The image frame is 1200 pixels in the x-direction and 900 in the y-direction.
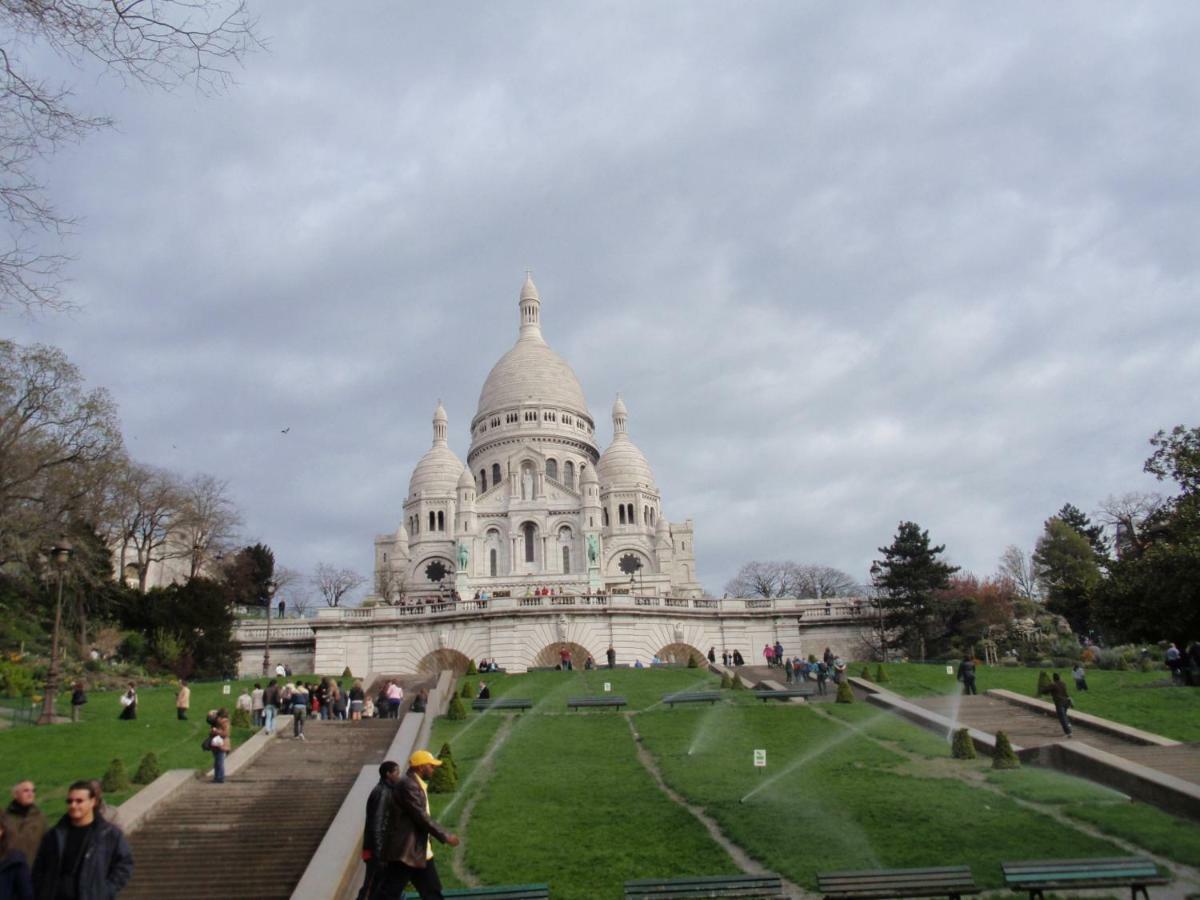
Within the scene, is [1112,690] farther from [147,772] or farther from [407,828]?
[407,828]

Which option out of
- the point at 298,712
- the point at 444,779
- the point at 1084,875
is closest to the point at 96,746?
the point at 298,712

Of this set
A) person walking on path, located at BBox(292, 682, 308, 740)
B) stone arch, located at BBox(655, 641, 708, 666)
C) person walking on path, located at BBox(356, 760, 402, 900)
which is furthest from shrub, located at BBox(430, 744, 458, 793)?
stone arch, located at BBox(655, 641, 708, 666)

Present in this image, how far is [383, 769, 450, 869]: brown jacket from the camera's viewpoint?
9484 mm

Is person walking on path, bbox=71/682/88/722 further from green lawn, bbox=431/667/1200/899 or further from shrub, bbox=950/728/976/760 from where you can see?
shrub, bbox=950/728/976/760

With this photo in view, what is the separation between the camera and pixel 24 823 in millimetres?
8500

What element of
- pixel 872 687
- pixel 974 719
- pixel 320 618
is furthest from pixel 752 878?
pixel 320 618

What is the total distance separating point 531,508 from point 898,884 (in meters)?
75.0

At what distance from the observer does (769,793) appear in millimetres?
17375

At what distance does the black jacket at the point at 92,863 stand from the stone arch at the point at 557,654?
39.5m

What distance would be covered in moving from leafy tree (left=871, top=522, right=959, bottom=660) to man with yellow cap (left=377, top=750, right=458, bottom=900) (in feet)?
149

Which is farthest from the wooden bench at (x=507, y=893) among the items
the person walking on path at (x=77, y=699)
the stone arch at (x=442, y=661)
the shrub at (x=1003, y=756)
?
the stone arch at (x=442, y=661)

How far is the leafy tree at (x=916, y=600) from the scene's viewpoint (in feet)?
172

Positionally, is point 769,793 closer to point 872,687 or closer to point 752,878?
point 752,878

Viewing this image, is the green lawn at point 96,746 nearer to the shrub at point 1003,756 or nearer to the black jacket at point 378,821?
the black jacket at point 378,821
